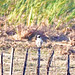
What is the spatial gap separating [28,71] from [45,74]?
0.43 m

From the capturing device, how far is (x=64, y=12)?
1198 centimetres

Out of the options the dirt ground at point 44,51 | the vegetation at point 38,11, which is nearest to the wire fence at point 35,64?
the dirt ground at point 44,51

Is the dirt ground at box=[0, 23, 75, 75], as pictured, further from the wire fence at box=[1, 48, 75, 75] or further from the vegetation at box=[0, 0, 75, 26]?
the vegetation at box=[0, 0, 75, 26]

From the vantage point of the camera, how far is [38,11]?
12.1 meters

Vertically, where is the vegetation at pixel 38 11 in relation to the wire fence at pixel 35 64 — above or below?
A: above

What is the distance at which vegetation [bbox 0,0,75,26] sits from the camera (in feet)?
38.9

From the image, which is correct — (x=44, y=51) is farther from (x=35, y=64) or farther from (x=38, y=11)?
(x=38, y=11)

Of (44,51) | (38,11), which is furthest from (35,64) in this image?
(38,11)

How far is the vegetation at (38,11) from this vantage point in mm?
11844

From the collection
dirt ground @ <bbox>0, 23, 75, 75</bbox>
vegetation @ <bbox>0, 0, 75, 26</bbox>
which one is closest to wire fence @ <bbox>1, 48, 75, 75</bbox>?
dirt ground @ <bbox>0, 23, 75, 75</bbox>

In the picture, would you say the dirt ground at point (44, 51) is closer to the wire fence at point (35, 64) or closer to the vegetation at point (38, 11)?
the wire fence at point (35, 64)

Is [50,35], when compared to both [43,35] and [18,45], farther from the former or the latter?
[18,45]

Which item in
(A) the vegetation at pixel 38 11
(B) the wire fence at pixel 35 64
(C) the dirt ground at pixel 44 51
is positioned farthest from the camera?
(A) the vegetation at pixel 38 11

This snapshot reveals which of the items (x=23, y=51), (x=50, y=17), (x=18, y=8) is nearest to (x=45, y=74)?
(x=23, y=51)
